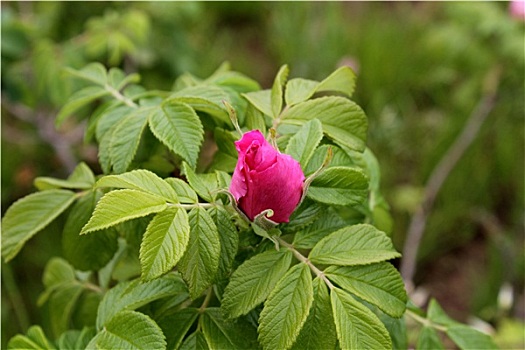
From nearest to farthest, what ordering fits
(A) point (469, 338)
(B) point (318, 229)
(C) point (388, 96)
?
(B) point (318, 229), (A) point (469, 338), (C) point (388, 96)

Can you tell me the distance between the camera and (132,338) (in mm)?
560

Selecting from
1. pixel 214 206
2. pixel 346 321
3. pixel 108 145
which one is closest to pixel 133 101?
pixel 108 145

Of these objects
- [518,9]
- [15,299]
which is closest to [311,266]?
[15,299]

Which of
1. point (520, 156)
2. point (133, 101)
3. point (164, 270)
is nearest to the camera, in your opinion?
point (164, 270)

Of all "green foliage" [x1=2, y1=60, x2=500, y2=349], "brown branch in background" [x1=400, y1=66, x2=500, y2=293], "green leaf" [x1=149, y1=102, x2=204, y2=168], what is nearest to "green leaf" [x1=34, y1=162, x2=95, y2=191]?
"green foliage" [x1=2, y1=60, x2=500, y2=349]

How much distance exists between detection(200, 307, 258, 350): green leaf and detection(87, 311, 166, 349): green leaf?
50 millimetres

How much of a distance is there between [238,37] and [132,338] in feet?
8.74

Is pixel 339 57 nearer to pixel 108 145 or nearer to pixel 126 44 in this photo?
pixel 126 44

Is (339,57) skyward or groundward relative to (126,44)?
groundward

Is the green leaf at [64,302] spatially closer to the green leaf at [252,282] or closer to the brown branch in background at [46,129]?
the green leaf at [252,282]

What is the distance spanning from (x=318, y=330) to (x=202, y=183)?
0.17 metres

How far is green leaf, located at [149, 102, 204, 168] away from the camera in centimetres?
61

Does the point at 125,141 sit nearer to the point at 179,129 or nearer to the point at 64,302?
the point at 179,129

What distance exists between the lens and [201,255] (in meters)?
0.53
